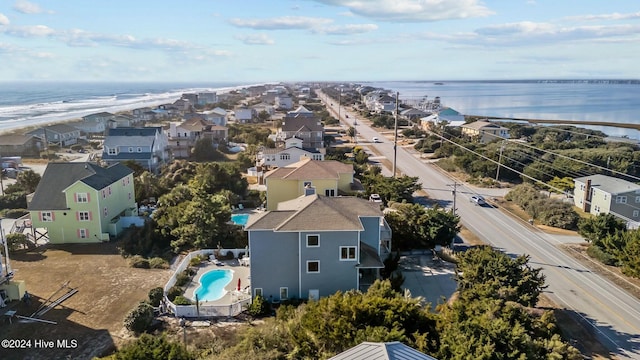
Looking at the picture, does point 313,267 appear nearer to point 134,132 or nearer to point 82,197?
point 82,197

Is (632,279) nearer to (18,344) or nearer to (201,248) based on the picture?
(201,248)

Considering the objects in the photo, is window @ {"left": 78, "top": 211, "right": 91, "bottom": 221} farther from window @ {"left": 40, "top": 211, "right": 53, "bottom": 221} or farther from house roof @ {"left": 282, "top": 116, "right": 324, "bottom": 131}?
house roof @ {"left": 282, "top": 116, "right": 324, "bottom": 131}

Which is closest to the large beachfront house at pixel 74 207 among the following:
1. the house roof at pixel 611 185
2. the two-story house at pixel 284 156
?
the two-story house at pixel 284 156

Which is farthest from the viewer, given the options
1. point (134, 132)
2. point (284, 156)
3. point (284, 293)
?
point (134, 132)

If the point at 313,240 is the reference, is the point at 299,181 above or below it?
above

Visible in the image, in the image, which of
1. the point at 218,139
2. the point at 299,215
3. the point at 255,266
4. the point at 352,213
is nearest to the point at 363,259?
the point at 352,213

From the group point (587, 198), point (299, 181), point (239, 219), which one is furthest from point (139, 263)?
point (587, 198)
